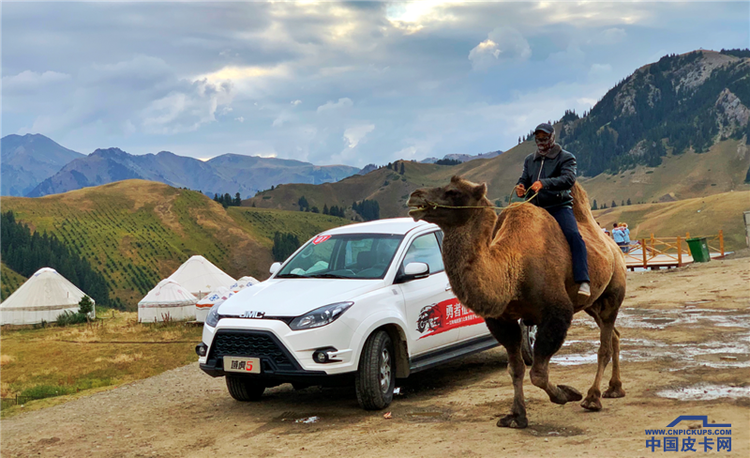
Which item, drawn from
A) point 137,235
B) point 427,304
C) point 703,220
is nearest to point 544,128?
point 427,304

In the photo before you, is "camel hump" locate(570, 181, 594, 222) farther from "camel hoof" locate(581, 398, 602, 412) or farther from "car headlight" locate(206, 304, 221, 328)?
"car headlight" locate(206, 304, 221, 328)

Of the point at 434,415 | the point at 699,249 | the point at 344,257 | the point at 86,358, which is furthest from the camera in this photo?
the point at 699,249

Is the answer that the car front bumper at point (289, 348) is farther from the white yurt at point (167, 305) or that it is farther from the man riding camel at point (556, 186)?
the white yurt at point (167, 305)

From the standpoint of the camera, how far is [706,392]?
22.6 ft

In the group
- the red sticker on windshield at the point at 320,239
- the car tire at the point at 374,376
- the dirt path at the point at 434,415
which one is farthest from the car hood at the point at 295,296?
the dirt path at the point at 434,415

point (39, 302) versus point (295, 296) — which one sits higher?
point (295, 296)

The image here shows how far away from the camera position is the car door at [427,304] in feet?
26.8

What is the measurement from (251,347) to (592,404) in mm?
3661

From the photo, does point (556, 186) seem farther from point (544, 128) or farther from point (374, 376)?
point (374, 376)

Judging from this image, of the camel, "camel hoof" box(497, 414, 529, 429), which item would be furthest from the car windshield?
"camel hoof" box(497, 414, 529, 429)

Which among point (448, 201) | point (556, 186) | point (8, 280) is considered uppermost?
point (556, 186)

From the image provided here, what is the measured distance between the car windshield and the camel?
2.15 metres

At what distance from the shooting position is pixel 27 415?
9789 mm

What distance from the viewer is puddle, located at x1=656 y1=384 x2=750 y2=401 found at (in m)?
6.61
